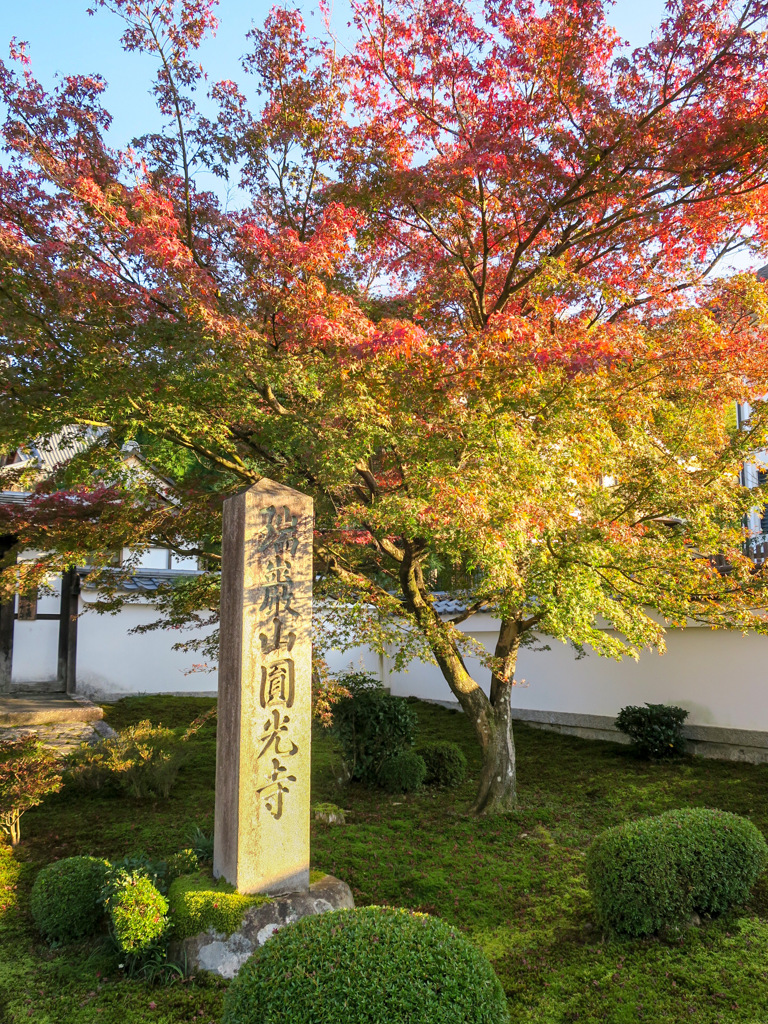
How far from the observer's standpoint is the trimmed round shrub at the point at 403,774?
29.6 feet

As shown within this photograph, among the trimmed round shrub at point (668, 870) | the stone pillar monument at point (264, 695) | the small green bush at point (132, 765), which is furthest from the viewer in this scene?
the small green bush at point (132, 765)

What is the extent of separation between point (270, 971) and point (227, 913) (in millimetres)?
1561

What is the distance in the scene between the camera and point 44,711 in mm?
11914

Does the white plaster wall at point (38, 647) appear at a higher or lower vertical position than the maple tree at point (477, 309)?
lower

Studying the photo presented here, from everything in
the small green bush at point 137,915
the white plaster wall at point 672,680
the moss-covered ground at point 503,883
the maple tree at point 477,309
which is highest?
the maple tree at point 477,309

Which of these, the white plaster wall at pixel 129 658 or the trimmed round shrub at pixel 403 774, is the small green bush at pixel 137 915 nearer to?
the trimmed round shrub at pixel 403 774

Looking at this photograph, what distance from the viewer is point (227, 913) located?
460 centimetres

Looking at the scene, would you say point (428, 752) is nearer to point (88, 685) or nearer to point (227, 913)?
point (227, 913)

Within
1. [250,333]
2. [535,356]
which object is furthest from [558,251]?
[250,333]

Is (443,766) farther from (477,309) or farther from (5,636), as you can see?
(5,636)

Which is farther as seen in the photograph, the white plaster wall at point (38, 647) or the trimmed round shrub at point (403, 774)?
the white plaster wall at point (38, 647)

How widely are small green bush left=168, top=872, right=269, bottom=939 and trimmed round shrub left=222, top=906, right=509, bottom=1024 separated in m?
1.37

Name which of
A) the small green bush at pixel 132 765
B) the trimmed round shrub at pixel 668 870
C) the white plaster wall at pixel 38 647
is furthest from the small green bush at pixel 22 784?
the white plaster wall at pixel 38 647

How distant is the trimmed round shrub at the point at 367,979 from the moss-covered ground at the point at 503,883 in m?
1.16
